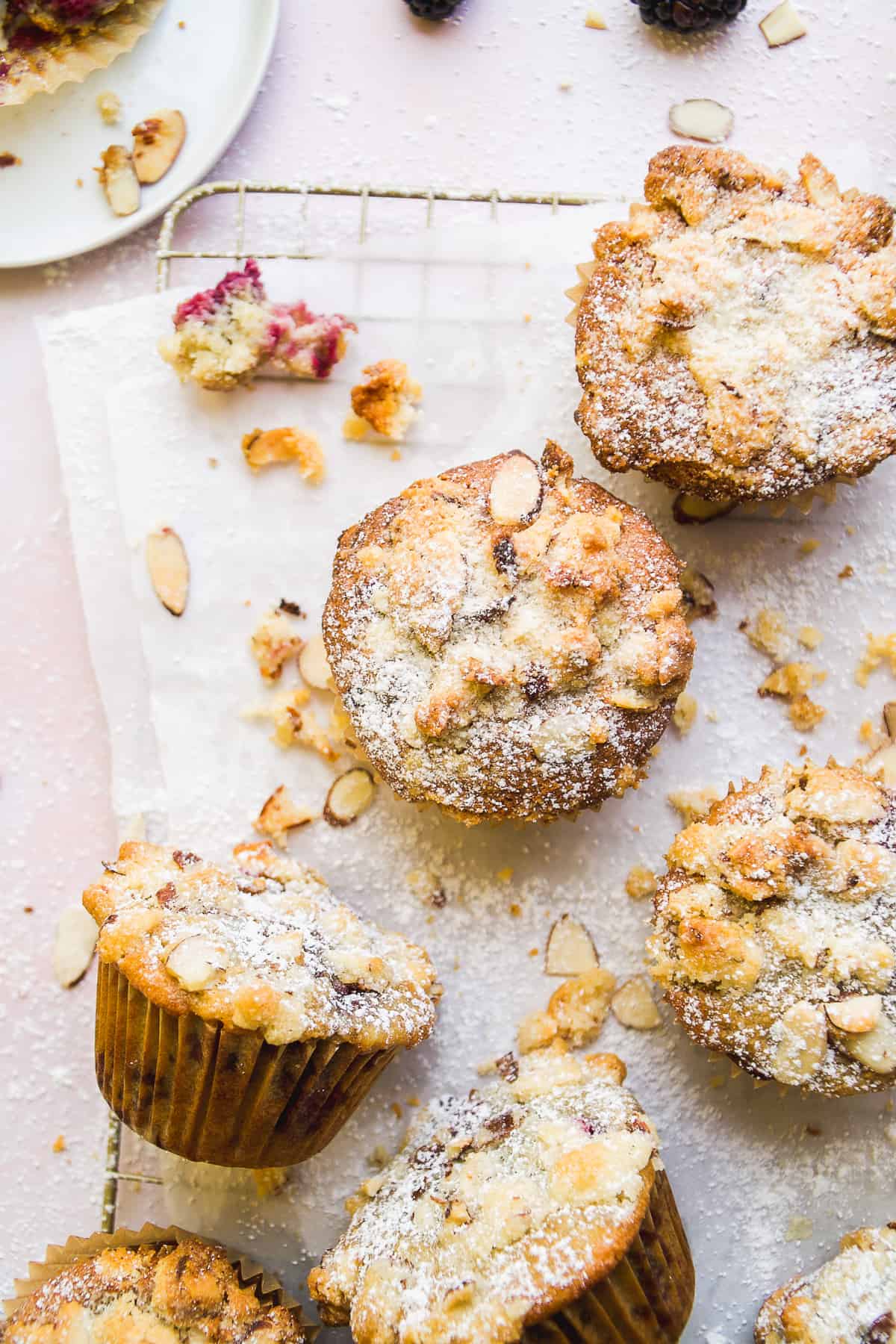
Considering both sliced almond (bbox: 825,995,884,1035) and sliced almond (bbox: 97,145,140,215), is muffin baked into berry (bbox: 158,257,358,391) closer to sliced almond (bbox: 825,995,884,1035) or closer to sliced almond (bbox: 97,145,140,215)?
sliced almond (bbox: 97,145,140,215)

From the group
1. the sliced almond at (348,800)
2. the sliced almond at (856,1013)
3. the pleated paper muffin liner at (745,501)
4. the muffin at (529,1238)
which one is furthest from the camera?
the sliced almond at (348,800)

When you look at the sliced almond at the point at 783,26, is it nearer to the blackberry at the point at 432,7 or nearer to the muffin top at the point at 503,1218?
the blackberry at the point at 432,7

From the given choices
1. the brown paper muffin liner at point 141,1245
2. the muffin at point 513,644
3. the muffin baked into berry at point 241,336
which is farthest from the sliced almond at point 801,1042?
the muffin baked into berry at point 241,336

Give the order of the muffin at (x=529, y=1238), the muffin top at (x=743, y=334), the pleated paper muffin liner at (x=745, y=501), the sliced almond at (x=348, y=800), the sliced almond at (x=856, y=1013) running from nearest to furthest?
the muffin at (x=529, y=1238) → the sliced almond at (x=856, y=1013) → the muffin top at (x=743, y=334) → the pleated paper muffin liner at (x=745, y=501) → the sliced almond at (x=348, y=800)

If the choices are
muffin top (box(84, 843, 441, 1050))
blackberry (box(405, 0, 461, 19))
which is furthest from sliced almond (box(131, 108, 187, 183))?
muffin top (box(84, 843, 441, 1050))

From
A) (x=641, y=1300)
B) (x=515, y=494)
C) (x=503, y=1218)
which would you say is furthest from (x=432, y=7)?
(x=641, y=1300)

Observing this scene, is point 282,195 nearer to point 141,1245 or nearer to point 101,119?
point 101,119

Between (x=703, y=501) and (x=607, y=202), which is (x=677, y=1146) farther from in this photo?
(x=607, y=202)
